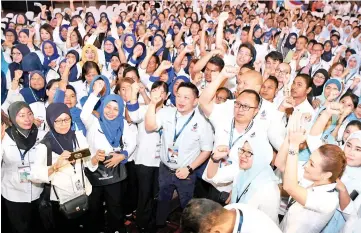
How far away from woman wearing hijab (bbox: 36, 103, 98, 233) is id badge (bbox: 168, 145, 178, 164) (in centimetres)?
74

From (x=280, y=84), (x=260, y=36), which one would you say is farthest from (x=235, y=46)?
(x=280, y=84)

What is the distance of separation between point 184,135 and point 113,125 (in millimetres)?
629

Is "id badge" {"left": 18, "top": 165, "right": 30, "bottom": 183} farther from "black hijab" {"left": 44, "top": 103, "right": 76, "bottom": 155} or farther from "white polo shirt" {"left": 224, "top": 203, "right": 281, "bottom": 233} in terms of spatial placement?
"white polo shirt" {"left": 224, "top": 203, "right": 281, "bottom": 233}

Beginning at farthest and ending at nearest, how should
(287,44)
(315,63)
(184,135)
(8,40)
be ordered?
(287,44) → (8,40) → (315,63) → (184,135)

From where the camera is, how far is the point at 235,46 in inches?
276

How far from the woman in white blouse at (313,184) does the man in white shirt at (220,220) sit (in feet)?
1.31

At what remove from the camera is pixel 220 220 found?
1743 millimetres

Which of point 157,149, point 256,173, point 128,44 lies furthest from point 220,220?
point 128,44

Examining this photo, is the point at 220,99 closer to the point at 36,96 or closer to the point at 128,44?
the point at 36,96

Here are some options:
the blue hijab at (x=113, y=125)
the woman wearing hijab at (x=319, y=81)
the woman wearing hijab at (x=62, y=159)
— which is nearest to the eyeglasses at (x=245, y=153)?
the blue hijab at (x=113, y=125)

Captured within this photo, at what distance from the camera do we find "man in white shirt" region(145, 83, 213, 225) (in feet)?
10.2

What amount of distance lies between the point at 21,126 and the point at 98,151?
2.07 ft

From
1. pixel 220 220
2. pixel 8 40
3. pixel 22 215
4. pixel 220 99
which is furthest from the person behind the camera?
pixel 8 40

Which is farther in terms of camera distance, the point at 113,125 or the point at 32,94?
the point at 32,94
